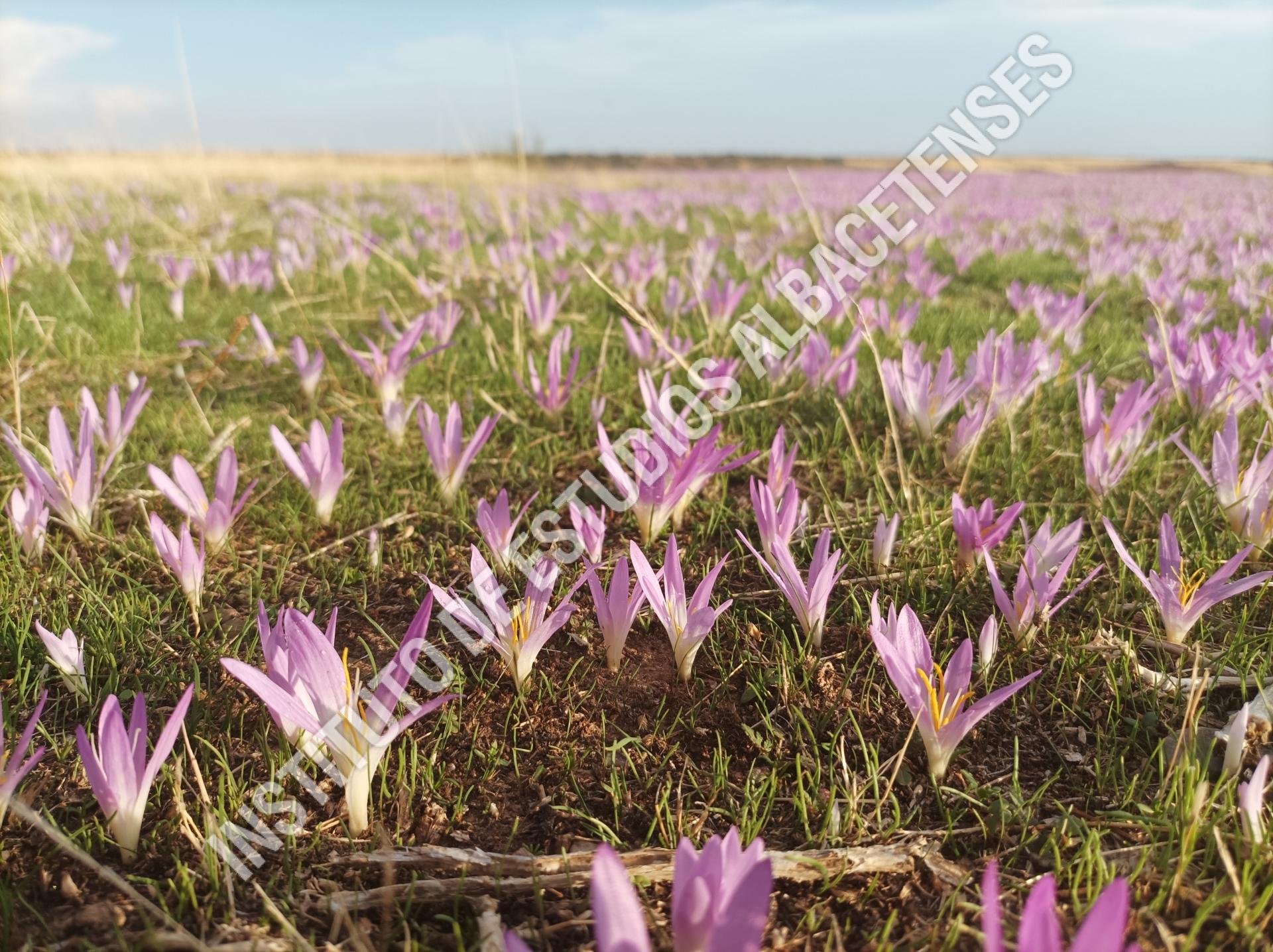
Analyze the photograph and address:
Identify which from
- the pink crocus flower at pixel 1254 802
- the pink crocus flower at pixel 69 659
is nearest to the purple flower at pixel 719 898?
the pink crocus flower at pixel 1254 802

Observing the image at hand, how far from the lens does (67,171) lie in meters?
14.0

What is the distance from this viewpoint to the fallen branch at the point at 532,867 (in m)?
1.13

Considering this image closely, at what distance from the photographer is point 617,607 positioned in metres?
1.50

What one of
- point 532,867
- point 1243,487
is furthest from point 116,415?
point 1243,487

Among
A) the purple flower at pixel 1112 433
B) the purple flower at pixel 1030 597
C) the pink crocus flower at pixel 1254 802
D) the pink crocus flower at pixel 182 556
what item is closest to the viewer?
the pink crocus flower at pixel 1254 802

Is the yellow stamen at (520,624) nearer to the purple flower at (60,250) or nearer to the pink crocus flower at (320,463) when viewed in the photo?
the pink crocus flower at (320,463)

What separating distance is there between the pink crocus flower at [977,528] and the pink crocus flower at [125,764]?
1464mm

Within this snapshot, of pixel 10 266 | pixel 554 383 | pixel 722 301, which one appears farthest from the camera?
pixel 10 266

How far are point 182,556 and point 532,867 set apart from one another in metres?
1.03

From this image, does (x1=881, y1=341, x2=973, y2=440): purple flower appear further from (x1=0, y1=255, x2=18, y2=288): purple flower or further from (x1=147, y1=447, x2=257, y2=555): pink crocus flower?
(x1=0, y1=255, x2=18, y2=288): purple flower

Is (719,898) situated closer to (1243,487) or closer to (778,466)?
(778,466)

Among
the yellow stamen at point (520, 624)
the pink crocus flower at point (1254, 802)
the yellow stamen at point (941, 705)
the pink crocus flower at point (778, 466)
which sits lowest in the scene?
the pink crocus flower at point (1254, 802)

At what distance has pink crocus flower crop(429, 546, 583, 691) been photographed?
1.39 m

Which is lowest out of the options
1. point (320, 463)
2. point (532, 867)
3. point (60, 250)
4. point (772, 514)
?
point (532, 867)
